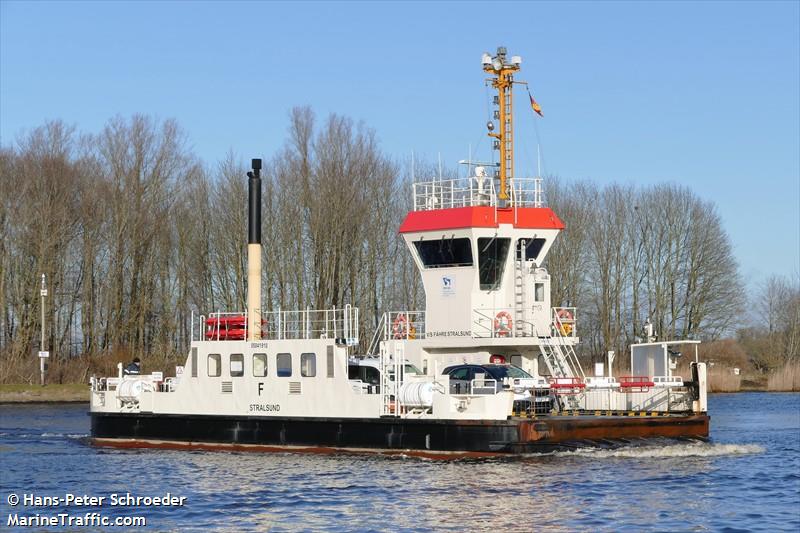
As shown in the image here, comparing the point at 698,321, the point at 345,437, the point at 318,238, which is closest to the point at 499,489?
the point at 345,437

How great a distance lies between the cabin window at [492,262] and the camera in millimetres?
34500

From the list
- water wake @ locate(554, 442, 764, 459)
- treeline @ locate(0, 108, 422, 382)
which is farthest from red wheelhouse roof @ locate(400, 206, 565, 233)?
treeline @ locate(0, 108, 422, 382)

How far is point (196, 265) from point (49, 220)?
8.15 m

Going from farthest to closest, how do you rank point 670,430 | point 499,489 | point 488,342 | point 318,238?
point 318,238 < point 488,342 < point 670,430 < point 499,489

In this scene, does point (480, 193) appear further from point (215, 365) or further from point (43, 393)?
point (43, 393)

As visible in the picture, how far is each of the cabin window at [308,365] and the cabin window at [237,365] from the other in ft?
7.00

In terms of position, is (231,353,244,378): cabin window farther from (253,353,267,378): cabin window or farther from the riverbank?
the riverbank

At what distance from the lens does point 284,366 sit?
33.1m

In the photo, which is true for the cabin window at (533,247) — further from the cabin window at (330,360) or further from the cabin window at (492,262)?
the cabin window at (330,360)

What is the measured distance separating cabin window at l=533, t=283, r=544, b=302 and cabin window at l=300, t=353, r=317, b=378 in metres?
6.49

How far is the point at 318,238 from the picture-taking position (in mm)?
65625

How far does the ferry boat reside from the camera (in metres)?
29.8

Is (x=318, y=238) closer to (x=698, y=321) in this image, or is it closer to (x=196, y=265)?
(x=196, y=265)

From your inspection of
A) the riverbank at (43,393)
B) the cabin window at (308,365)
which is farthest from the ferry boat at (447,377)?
the riverbank at (43,393)
